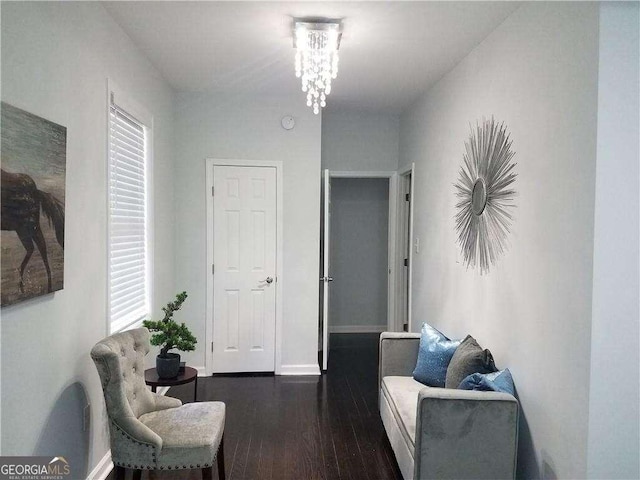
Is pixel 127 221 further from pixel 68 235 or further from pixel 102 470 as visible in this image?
pixel 102 470

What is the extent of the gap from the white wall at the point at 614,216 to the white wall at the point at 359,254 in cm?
439

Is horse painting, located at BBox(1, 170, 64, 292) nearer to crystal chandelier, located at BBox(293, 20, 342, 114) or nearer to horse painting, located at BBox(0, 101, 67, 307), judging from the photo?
horse painting, located at BBox(0, 101, 67, 307)

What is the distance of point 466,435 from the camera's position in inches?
84.4

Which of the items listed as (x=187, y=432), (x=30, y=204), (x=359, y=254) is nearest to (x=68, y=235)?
(x=30, y=204)

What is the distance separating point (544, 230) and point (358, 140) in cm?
323

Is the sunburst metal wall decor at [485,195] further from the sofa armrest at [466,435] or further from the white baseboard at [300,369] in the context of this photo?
the white baseboard at [300,369]

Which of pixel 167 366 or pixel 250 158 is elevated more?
pixel 250 158

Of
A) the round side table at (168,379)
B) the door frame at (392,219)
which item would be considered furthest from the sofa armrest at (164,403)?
the door frame at (392,219)

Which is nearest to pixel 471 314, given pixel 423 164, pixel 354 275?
pixel 423 164

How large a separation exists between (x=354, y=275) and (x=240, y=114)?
9.16 ft

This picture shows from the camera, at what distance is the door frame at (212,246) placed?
14.4 ft

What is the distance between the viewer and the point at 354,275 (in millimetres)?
6340

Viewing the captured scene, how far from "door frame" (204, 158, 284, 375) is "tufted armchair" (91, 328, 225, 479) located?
6.75 feet

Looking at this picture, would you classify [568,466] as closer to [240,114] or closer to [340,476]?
[340,476]
